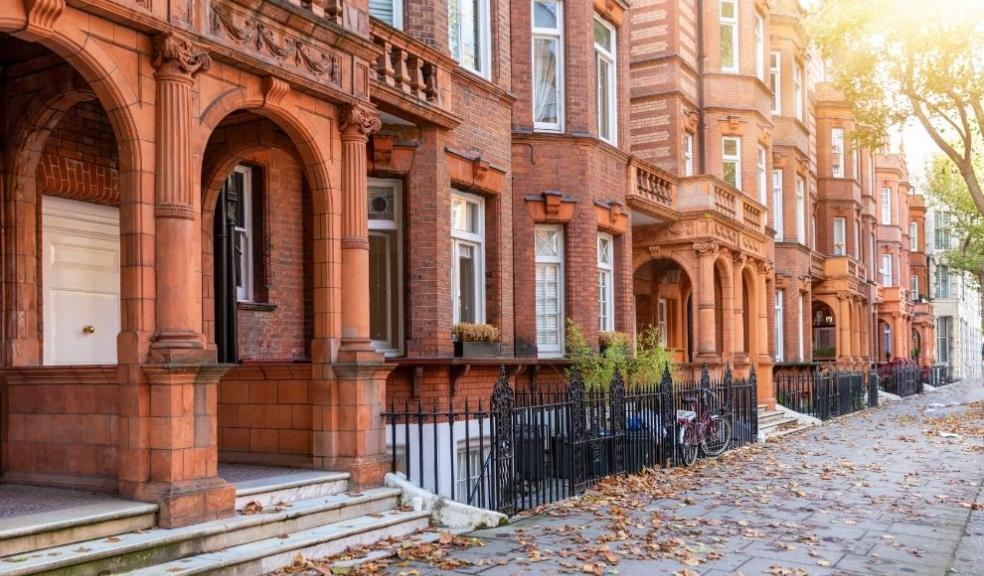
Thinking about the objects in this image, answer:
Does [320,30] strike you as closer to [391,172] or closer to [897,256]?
[391,172]

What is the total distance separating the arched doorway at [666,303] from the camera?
2450cm

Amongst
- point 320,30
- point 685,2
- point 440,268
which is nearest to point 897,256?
point 685,2

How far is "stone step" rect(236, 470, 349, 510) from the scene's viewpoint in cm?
820

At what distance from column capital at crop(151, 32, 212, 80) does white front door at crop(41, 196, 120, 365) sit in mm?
2485

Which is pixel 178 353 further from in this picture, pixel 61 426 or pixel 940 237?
pixel 940 237

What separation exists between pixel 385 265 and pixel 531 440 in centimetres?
324

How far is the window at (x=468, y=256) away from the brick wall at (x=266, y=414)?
4.17m

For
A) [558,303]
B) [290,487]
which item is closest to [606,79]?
[558,303]

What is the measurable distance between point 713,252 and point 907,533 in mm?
12102

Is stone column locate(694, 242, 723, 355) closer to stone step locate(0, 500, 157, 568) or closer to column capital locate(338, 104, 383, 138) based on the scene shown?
column capital locate(338, 104, 383, 138)

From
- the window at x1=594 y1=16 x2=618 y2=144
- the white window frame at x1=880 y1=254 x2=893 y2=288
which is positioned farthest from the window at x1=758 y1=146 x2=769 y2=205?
the white window frame at x1=880 y1=254 x2=893 y2=288

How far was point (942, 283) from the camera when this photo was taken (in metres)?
71.6

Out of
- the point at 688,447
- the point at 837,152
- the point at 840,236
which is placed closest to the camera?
the point at 688,447

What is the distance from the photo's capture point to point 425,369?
12133mm
